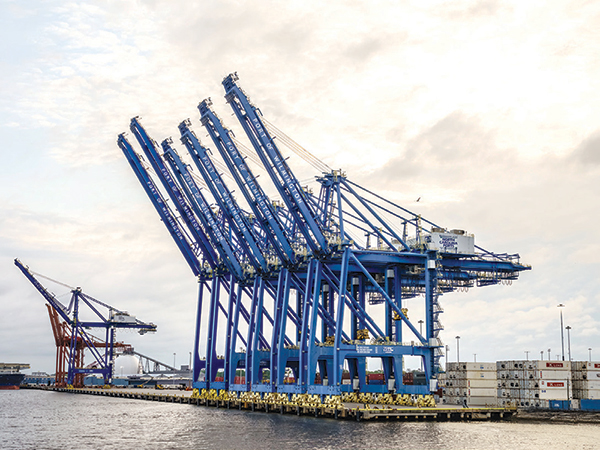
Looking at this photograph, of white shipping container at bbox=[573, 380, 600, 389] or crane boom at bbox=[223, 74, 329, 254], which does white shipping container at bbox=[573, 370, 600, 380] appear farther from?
crane boom at bbox=[223, 74, 329, 254]

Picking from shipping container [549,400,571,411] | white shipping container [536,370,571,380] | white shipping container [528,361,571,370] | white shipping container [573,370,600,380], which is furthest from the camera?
white shipping container [528,361,571,370]

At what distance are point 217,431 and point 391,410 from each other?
13263 mm

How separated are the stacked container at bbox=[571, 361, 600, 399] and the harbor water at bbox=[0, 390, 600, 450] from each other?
4.25m

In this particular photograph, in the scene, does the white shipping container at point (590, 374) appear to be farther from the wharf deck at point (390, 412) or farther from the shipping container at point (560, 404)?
the wharf deck at point (390, 412)

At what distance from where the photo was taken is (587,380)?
62688 mm

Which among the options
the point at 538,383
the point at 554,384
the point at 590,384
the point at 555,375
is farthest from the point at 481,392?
the point at 590,384

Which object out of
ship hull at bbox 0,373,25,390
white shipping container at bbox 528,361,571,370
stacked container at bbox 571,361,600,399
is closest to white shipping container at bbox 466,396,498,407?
white shipping container at bbox 528,361,571,370

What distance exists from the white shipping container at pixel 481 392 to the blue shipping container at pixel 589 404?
7.45m

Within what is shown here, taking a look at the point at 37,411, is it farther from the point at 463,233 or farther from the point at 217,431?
the point at 463,233

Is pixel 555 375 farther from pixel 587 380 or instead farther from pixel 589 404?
pixel 589 404

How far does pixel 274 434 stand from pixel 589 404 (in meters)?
28.8

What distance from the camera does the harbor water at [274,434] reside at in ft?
149

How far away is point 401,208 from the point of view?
68250mm

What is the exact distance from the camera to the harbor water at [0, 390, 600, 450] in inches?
1784
